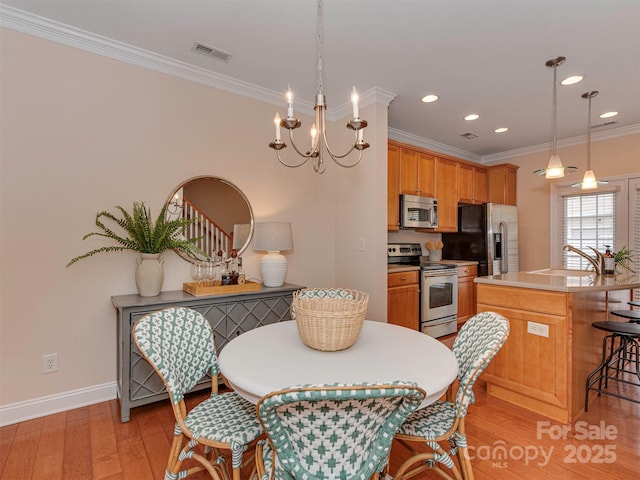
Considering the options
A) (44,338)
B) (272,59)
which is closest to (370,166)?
(272,59)

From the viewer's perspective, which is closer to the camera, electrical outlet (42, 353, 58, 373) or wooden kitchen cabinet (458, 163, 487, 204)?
electrical outlet (42, 353, 58, 373)

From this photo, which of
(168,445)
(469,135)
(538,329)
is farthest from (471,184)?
(168,445)

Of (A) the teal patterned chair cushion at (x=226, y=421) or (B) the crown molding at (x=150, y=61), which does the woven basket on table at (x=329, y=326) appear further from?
(B) the crown molding at (x=150, y=61)

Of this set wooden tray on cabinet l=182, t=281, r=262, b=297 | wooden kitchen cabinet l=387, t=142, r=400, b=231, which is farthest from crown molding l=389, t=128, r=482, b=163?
wooden tray on cabinet l=182, t=281, r=262, b=297

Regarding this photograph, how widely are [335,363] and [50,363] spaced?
7.04 feet

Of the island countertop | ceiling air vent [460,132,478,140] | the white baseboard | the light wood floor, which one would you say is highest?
ceiling air vent [460,132,478,140]

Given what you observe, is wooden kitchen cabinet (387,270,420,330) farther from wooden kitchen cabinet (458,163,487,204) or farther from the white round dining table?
the white round dining table

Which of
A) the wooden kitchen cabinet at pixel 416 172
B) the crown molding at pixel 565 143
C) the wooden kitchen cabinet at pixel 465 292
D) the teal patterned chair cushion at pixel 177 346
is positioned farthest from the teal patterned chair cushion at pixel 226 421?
the crown molding at pixel 565 143

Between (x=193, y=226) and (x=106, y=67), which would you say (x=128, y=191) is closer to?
(x=193, y=226)

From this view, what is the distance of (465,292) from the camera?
14.5 feet

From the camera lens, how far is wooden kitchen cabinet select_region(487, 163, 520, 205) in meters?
5.05

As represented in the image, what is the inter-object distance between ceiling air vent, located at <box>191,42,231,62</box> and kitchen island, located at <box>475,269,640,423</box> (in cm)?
268

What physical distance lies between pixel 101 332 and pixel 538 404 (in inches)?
125

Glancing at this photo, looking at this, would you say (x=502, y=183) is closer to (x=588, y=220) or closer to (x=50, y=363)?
(x=588, y=220)
